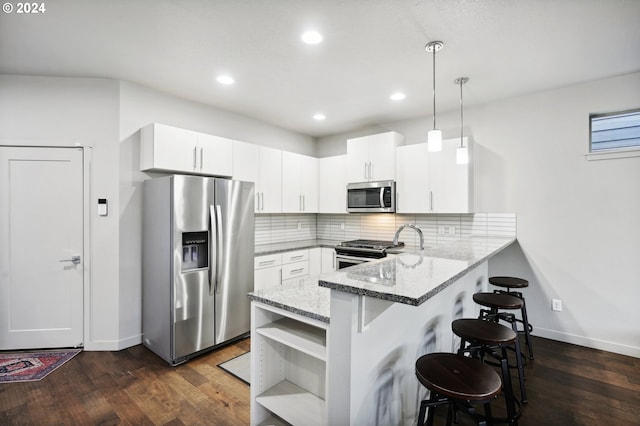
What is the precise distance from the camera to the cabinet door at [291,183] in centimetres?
438

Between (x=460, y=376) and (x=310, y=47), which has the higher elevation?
(x=310, y=47)

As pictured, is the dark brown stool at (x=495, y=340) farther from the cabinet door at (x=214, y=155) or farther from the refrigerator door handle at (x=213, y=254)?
the cabinet door at (x=214, y=155)

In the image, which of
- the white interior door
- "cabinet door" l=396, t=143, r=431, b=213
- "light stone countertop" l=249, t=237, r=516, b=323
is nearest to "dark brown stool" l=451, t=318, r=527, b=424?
"light stone countertop" l=249, t=237, r=516, b=323

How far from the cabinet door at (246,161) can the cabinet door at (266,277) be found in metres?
1.16

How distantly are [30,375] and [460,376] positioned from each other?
3.30 m

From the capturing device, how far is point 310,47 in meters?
2.43

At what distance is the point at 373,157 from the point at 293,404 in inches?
126

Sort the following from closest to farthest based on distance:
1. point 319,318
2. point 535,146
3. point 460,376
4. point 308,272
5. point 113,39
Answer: point 460,376 → point 319,318 → point 113,39 → point 535,146 → point 308,272

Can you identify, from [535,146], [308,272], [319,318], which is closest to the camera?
[319,318]

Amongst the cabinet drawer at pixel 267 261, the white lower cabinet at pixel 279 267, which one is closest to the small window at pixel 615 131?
the white lower cabinet at pixel 279 267

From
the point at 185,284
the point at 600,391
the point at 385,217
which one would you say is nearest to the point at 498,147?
the point at 385,217

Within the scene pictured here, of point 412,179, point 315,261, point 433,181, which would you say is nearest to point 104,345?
point 315,261

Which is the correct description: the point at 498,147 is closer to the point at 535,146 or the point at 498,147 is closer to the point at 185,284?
the point at 535,146

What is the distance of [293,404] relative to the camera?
Answer: 166 cm
